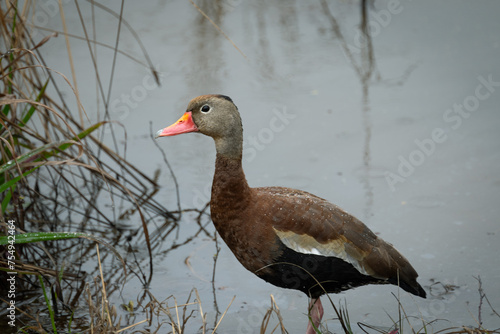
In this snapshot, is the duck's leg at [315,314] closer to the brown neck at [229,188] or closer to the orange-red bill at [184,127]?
the brown neck at [229,188]

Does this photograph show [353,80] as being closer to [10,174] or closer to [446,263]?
[446,263]

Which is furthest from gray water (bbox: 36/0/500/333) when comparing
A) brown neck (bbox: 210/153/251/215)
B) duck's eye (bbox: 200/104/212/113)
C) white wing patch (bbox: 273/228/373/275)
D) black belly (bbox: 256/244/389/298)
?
duck's eye (bbox: 200/104/212/113)

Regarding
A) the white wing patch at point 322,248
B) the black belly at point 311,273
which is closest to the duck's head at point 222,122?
the white wing patch at point 322,248

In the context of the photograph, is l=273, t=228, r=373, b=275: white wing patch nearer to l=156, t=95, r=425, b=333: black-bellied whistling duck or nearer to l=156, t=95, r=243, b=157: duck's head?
l=156, t=95, r=425, b=333: black-bellied whistling duck

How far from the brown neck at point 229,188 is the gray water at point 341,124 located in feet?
2.64

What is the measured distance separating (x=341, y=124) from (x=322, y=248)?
9.60 feet

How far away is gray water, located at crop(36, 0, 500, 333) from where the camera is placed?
14.7 ft

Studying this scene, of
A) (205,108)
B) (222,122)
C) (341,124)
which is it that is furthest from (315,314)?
(341,124)

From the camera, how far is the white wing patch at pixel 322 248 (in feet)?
12.2

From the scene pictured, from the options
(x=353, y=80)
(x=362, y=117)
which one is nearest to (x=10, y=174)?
(x=362, y=117)

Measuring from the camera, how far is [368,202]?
5.36 meters

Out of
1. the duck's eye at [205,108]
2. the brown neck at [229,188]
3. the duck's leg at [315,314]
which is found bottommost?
the duck's leg at [315,314]

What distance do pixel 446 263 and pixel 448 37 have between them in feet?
13.0

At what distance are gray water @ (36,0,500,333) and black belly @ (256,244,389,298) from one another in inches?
15.3
